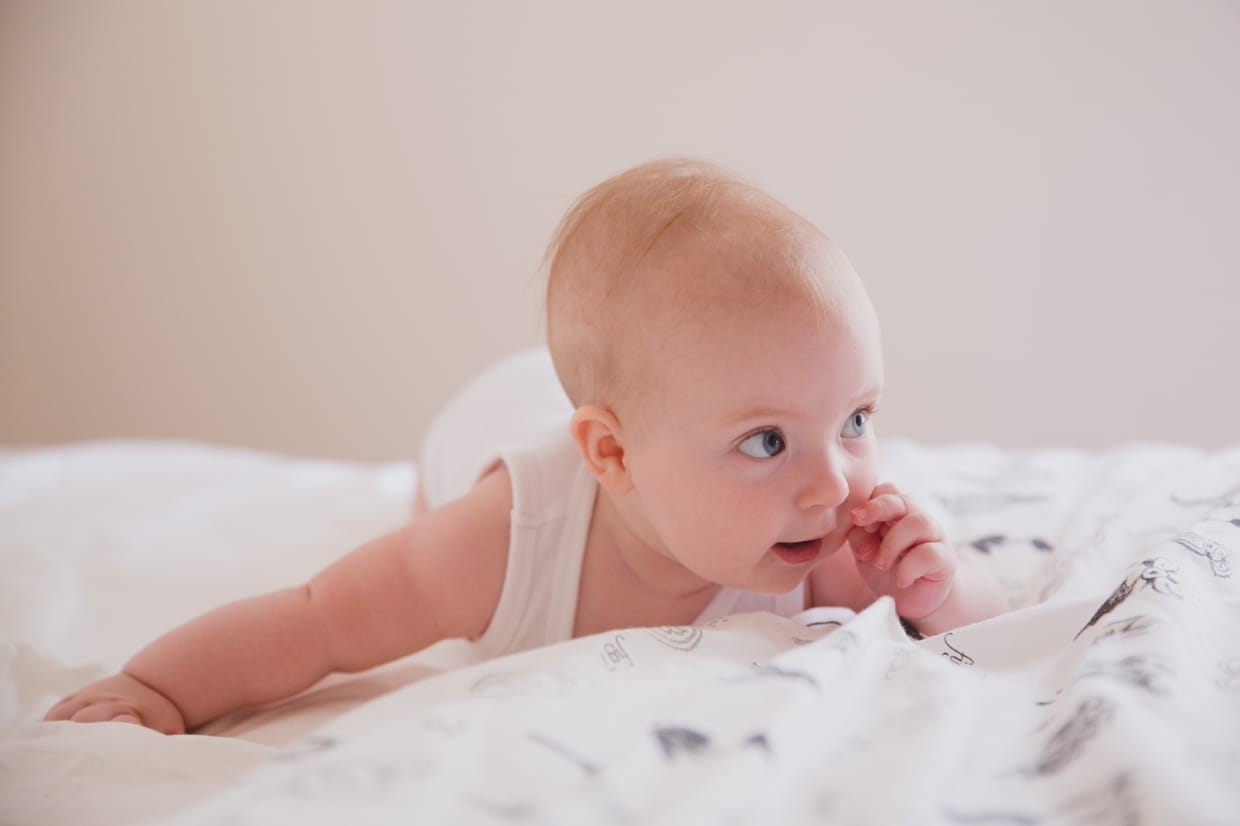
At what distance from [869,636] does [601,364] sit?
1.08 ft

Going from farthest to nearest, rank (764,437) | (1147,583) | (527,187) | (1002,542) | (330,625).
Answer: (527,187)
(1002,542)
(330,625)
(764,437)
(1147,583)

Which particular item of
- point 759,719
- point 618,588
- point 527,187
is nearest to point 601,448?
point 618,588

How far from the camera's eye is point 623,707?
603 millimetres

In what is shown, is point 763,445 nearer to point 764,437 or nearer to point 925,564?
point 764,437

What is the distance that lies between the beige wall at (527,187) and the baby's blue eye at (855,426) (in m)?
1.85

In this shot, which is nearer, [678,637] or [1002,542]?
[678,637]

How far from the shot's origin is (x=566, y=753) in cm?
54

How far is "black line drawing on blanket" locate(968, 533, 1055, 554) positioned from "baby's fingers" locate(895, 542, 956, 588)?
0.82 ft

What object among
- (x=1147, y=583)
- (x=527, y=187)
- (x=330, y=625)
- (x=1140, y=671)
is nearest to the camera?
(x=1140, y=671)

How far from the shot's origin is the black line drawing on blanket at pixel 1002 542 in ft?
3.68

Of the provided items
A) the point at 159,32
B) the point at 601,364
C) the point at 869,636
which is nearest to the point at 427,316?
the point at 159,32

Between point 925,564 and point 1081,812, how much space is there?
1.24 ft

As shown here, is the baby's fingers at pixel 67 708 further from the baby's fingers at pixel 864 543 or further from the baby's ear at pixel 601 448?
the baby's fingers at pixel 864 543

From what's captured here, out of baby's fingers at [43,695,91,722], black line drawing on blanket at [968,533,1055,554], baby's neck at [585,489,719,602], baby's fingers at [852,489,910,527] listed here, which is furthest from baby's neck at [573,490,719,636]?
baby's fingers at [43,695,91,722]
